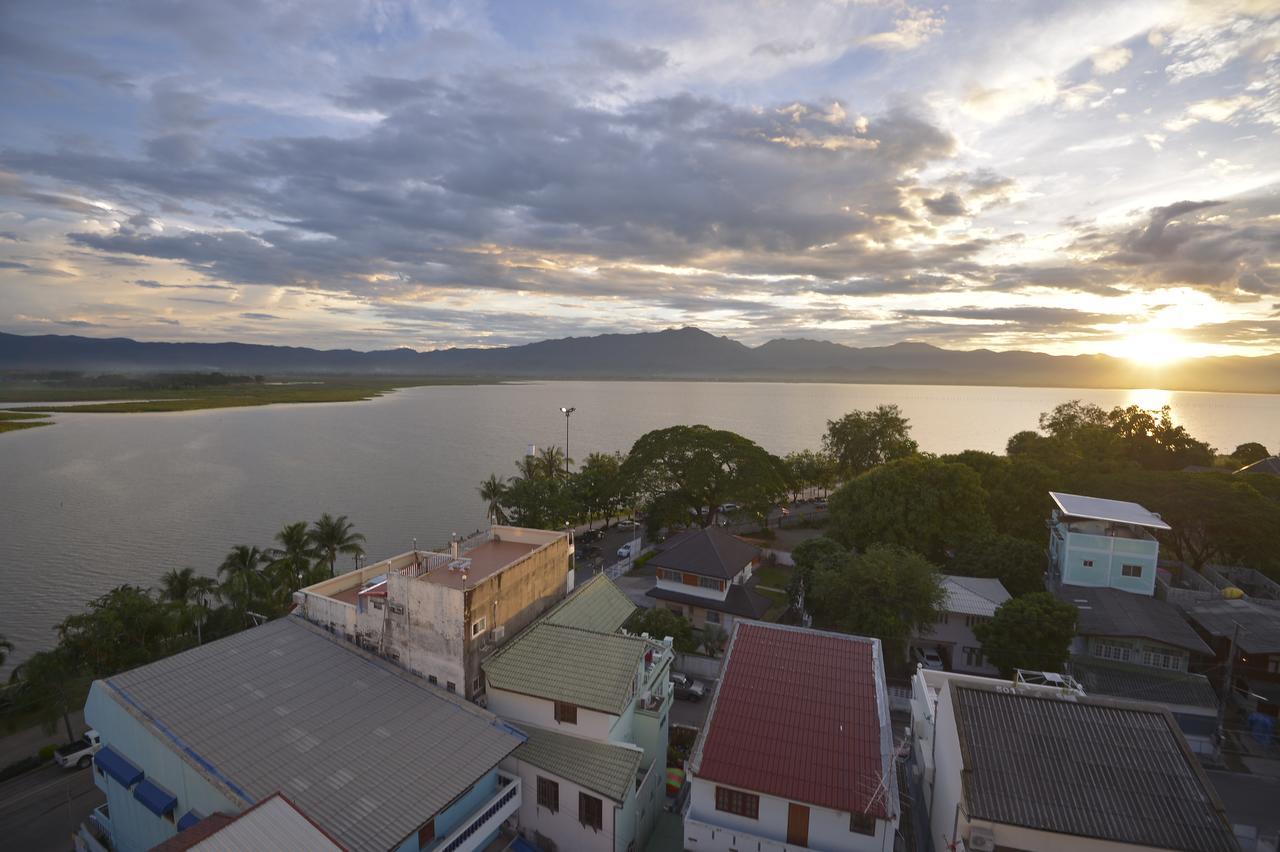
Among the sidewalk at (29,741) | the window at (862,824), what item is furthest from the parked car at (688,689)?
the sidewalk at (29,741)

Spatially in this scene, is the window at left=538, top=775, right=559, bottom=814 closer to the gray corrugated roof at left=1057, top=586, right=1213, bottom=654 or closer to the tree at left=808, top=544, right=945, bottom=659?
the tree at left=808, top=544, right=945, bottom=659

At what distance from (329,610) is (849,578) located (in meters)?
21.9

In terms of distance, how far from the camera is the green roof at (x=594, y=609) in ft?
73.3

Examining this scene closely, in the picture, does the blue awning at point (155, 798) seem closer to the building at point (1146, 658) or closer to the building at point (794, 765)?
the building at point (794, 765)

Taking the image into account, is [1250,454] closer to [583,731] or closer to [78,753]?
[583,731]

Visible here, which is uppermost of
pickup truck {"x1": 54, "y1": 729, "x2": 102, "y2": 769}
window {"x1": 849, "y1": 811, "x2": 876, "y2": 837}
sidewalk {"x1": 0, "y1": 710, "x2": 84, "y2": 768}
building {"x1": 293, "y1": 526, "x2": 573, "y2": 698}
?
building {"x1": 293, "y1": 526, "x2": 573, "y2": 698}

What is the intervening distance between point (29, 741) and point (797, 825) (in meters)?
30.4

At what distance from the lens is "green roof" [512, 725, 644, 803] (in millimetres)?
16781

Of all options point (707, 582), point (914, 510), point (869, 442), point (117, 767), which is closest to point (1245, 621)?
point (914, 510)

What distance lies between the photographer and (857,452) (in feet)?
240

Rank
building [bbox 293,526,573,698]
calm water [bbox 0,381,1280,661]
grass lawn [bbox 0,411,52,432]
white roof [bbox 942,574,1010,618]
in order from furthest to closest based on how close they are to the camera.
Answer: grass lawn [bbox 0,411,52,432] < calm water [bbox 0,381,1280,661] < white roof [bbox 942,574,1010,618] < building [bbox 293,526,573,698]

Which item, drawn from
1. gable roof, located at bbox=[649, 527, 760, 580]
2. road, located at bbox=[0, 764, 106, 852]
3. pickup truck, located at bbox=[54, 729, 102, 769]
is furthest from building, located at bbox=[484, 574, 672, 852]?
pickup truck, located at bbox=[54, 729, 102, 769]

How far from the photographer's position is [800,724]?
55.1 feet

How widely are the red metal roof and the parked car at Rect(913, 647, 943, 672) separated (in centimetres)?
1402
